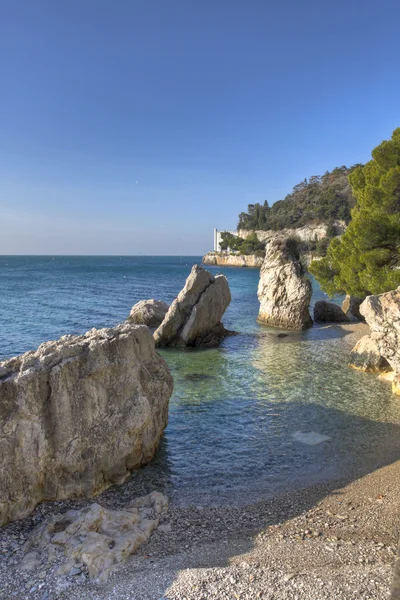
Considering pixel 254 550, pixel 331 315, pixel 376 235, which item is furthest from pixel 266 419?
pixel 331 315

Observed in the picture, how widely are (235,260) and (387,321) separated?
446 feet

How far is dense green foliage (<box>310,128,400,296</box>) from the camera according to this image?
22812 millimetres

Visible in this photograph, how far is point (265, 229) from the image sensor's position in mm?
151375

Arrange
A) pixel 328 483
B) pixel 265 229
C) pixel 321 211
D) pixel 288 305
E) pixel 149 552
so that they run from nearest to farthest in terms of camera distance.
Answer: pixel 149 552
pixel 328 483
pixel 288 305
pixel 321 211
pixel 265 229

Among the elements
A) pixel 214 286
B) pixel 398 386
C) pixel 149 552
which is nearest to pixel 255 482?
pixel 149 552

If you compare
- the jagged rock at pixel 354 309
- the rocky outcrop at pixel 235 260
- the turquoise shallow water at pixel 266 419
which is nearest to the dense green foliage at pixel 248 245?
the rocky outcrop at pixel 235 260

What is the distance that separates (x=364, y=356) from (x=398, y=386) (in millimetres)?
3976

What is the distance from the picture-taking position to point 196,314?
2822 centimetres

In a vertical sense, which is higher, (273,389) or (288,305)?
(288,305)

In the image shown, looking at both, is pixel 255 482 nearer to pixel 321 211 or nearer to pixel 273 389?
pixel 273 389

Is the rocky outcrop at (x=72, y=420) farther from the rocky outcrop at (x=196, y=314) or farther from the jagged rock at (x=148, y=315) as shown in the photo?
the jagged rock at (x=148, y=315)

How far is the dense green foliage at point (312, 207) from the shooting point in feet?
396

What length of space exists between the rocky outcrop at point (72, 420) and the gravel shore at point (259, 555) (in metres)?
1.03

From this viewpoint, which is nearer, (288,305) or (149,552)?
(149,552)
